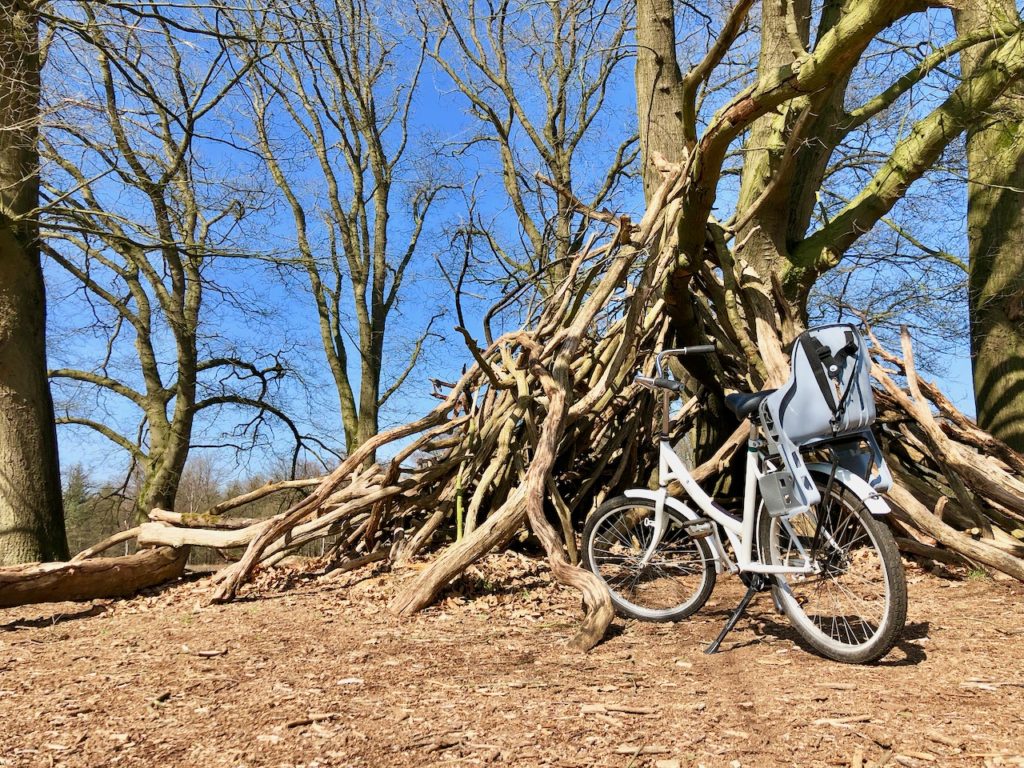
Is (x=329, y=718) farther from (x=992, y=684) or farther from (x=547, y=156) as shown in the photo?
(x=547, y=156)

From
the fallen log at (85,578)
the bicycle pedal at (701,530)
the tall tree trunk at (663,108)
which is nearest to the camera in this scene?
the bicycle pedal at (701,530)

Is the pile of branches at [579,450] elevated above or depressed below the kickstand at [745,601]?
above

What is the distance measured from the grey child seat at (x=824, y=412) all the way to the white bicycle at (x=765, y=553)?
0.16 ft

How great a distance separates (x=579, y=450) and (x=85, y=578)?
336cm

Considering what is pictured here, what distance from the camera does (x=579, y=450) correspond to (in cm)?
547

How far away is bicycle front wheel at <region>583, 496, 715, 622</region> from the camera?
139 inches

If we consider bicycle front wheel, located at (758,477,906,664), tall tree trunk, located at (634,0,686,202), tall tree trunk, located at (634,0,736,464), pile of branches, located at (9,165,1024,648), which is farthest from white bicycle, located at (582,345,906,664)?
tall tree trunk, located at (634,0,686,202)

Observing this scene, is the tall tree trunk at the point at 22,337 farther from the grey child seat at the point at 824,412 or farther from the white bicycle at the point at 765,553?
the grey child seat at the point at 824,412

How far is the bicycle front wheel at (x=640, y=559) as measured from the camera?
3.53m

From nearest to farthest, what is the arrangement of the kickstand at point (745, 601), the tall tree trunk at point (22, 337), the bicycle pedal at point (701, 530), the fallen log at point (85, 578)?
1. the kickstand at point (745, 601)
2. the bicycle pedal at point (701, 530)
3. the fallen log at point (85, 578)
4. the tall tree trunk at point (22, 337)

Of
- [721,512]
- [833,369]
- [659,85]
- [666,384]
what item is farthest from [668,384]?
[659,85]

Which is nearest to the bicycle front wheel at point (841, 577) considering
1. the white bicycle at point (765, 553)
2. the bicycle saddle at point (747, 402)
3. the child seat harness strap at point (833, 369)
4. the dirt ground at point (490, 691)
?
the white bicycle at point (765, 553)

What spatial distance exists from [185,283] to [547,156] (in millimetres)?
6859

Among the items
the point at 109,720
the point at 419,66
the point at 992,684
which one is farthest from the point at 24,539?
the point at 419,66
